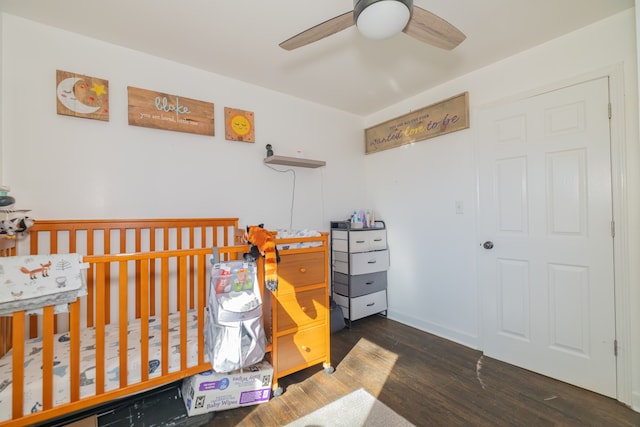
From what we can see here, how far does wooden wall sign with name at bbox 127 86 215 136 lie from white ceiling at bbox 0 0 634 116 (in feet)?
1.04

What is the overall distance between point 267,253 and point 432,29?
57.6 inches

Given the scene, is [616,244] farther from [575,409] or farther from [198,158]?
[198,158]

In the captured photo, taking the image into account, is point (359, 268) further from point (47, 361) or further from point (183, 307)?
point (47, 361)

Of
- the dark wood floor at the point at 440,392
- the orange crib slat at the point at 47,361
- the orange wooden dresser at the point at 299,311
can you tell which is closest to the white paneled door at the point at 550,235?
the dark wood floor at the point at 440,392

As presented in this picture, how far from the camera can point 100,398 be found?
1.29 m

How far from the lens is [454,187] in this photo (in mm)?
2492

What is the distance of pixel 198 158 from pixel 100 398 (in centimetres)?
166

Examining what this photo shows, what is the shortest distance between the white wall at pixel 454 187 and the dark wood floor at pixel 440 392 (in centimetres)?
28

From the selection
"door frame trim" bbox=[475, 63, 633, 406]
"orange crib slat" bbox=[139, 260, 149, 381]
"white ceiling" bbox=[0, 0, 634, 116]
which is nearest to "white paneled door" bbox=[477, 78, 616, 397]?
"door frame trim" bbox=[475, 63, 633, 406]

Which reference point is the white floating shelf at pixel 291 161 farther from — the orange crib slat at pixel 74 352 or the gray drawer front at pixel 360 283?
the orange crib slat at pixel 74 352

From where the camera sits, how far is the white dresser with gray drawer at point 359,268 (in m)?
2.72

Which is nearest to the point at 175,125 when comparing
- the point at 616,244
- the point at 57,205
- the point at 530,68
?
the point at 57,205

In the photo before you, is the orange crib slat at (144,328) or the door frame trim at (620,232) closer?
the orange crib slat at (144,328)

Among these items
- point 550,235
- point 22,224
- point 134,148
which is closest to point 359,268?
point 550,235
